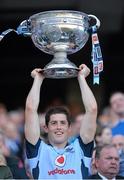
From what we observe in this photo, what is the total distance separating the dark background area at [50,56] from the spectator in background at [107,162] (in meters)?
6.48

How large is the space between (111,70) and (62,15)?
390 inches

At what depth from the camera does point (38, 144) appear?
6234mm

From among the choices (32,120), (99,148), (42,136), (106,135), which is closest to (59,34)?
(32,120)

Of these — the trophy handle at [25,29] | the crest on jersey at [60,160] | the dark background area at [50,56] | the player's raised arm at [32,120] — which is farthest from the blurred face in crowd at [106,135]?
the dark background area at [50,56]

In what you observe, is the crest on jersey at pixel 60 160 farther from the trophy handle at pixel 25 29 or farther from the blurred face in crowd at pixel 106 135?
the blurred face in crowd at pixel 106 135

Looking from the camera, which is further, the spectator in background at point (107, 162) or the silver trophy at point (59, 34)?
the spectator in background at point (107, 162)

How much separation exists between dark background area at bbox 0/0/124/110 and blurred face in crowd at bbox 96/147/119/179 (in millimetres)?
6499

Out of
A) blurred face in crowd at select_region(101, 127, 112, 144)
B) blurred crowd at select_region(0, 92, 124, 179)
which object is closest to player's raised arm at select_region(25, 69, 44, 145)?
blurred crowd at select_region(0, 92, 124, 179)

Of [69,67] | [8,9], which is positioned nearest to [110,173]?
[69,67]

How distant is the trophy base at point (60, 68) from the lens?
6.11 metres

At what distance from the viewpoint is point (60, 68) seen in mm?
6133

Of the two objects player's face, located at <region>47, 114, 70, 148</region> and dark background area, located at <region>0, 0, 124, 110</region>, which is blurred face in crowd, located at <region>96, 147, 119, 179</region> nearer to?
player's face, located at <region>47, 114, 70, 148</region>

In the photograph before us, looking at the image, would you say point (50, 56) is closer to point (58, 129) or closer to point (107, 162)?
point (107, 162)

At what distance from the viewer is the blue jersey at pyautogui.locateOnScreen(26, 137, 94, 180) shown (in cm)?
619
